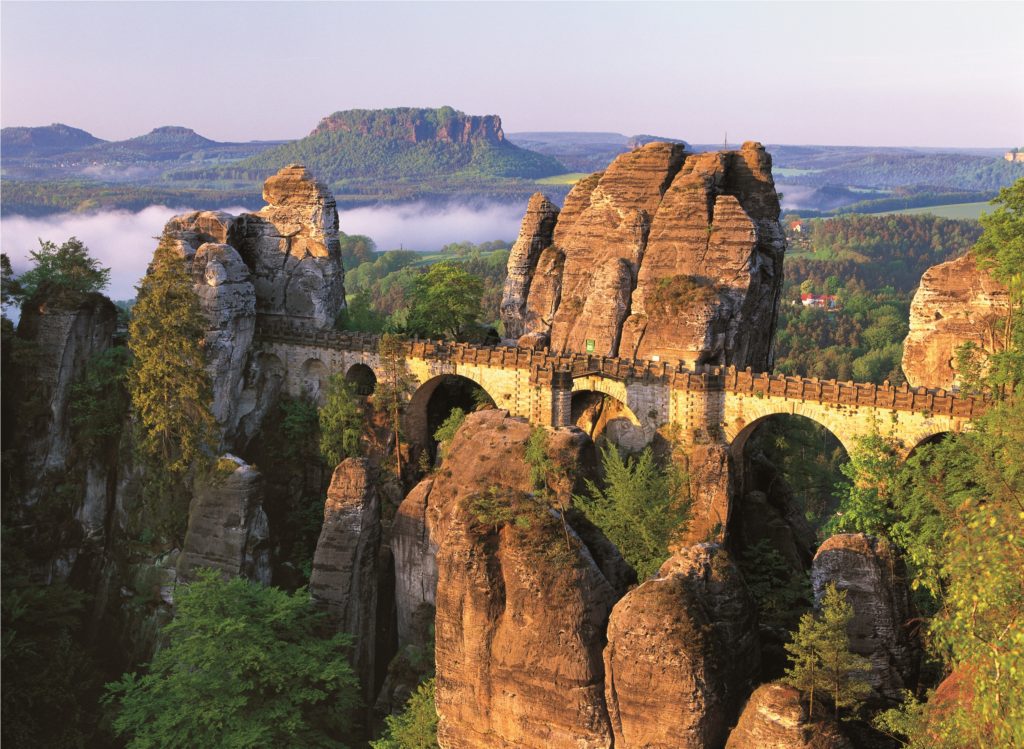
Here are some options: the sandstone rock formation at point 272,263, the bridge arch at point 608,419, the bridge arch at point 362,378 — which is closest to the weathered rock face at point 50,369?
the sandstone rock formation at point 272,263

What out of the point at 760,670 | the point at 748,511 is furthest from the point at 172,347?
the point at 760,670

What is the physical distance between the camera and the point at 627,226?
153ft

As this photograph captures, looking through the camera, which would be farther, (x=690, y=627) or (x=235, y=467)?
(x=235, y=467)

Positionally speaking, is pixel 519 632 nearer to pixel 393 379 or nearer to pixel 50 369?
pixel 393 379

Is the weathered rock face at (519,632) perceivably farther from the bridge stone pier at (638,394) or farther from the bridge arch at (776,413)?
the bridge arch at (776,413)

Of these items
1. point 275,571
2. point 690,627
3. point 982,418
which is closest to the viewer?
point 690,627

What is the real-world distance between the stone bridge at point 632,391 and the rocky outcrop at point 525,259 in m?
7.11

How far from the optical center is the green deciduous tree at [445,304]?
48.2 m

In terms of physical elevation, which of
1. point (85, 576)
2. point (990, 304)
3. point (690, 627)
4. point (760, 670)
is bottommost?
point (85, 576)

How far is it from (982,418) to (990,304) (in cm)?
638

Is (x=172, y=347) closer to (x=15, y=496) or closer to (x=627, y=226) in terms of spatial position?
(x=15, y=496)

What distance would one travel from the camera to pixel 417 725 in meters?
25.0

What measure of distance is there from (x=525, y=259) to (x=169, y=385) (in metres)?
18.0

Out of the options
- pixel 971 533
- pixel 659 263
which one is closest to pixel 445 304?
Answer: pixel 659 263
